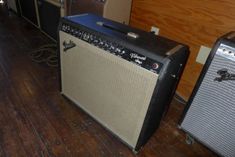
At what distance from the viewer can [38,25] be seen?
2357 mm

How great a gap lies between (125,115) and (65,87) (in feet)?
1.75

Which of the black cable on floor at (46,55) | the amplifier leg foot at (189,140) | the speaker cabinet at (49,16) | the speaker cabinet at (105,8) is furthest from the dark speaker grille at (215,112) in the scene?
the speaker cabinet at (49,16)

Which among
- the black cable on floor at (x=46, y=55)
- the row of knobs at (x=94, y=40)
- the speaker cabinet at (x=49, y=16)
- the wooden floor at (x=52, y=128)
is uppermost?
the row of knobs at (x=94, y=40)

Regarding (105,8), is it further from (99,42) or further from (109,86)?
(109,86)

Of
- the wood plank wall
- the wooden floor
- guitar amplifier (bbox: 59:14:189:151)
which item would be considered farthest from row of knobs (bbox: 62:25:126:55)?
the wood plank wall

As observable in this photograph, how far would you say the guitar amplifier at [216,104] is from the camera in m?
0.83

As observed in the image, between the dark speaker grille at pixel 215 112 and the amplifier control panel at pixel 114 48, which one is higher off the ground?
the amplifier control panel at pixel 114 48

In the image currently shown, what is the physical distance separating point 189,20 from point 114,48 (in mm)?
→ 659

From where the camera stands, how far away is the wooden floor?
1084 mm

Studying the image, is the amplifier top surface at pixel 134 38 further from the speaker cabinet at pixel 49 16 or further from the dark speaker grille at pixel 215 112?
the speaker cabinet at pixel 49 16

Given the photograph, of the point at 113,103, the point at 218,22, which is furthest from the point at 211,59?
the point at 113,103

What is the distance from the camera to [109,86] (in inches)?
40.2

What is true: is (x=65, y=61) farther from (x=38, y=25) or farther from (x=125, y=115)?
(x=38, y=25)

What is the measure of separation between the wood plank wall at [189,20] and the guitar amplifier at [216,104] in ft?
0.88
